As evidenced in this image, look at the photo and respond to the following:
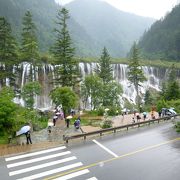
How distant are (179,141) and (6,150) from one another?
44.9 feet

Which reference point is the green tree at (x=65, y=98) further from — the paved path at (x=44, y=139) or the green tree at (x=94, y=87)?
the green tree at (x=94, y=87)

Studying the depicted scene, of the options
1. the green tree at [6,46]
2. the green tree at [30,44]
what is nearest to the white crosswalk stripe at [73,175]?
the green tree at [30,44]

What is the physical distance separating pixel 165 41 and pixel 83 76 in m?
87.4

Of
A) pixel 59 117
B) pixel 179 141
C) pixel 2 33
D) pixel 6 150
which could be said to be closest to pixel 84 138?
pixel 6 150

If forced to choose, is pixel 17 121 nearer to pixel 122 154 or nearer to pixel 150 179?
pixel 122 154

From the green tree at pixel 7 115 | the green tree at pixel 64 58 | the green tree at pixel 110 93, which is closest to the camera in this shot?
the green tree at pixel 7 115

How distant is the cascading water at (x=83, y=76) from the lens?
49688mm

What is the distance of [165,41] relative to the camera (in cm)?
13238

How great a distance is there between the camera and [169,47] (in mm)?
122812

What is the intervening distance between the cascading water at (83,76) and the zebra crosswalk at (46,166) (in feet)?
72.1

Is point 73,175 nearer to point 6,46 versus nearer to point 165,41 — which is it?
point 6,46

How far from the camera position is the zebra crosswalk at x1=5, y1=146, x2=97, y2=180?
45.9 feet

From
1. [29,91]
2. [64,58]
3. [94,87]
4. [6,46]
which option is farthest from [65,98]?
[6,46]

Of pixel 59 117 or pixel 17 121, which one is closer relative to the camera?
pixel 17 121
